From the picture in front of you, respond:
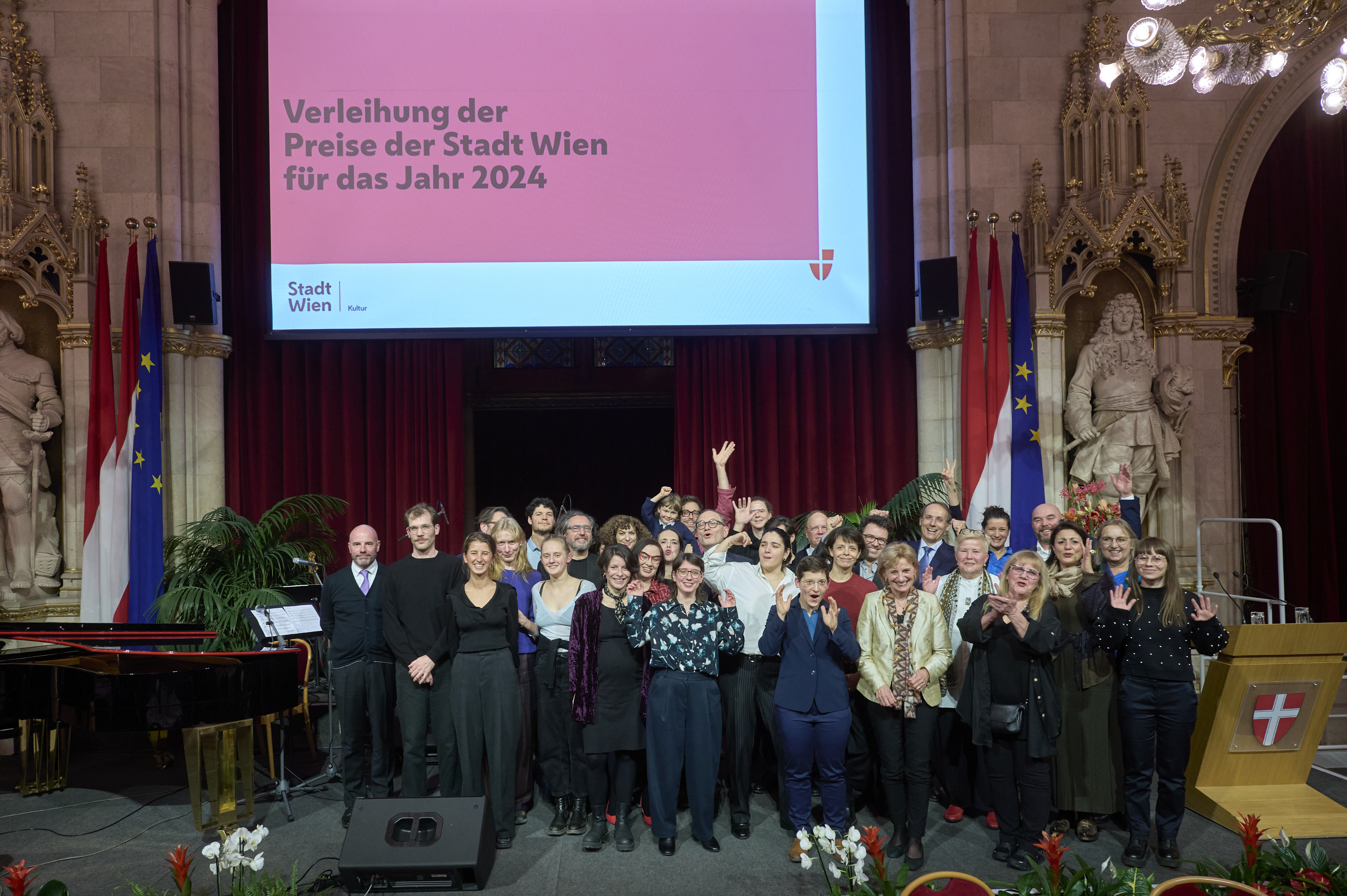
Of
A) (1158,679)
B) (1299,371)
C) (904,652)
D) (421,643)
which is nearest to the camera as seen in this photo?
(1158,679)

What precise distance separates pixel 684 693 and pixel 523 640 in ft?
3.28

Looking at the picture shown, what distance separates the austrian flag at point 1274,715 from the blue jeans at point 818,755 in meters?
2.16

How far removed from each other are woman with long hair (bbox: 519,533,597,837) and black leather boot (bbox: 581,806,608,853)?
191 mm

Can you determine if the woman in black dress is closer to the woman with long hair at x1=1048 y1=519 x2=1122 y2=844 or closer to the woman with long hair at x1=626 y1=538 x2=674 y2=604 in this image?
the woman with long hair at x1=626 y1=538 x2=674 y2=604

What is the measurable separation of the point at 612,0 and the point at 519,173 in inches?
62.9

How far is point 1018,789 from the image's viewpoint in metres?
4.28

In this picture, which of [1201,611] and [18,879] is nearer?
[18,879]

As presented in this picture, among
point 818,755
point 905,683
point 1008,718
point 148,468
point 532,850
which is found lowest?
point 532,850

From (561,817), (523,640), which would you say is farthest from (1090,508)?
(561,817)

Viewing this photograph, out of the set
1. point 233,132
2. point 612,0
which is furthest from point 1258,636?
point 233,132

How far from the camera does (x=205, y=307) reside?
291 inches

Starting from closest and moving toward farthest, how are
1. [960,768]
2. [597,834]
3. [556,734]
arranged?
[597,834] < [960,768] < [556,734]

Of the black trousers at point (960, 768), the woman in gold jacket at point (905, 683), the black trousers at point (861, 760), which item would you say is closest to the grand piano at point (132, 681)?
the black trousers at point (861, 760)

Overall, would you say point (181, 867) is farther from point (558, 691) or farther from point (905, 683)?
point (905, 683)
